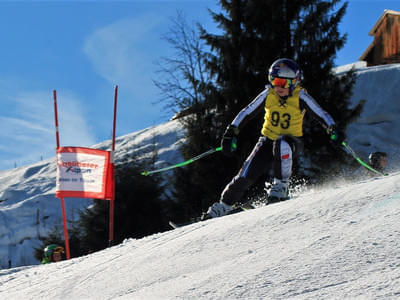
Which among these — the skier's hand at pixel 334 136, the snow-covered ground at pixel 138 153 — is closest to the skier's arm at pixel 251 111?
the skier's hand at pixel 334 136

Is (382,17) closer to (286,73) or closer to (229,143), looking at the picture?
(286,73)

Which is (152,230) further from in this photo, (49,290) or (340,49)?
(49,290)

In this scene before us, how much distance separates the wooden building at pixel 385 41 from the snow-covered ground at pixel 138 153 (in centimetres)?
499

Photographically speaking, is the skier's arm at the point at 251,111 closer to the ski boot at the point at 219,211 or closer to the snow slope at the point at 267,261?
the ski boot at the point at 219,211

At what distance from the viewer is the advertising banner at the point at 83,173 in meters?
9.27

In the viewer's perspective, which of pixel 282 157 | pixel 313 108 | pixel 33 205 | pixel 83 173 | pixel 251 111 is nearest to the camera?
pixel 282 157

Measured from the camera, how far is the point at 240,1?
14.9 metres

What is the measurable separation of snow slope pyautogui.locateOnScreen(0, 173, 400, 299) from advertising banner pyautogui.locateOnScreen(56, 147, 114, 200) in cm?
548

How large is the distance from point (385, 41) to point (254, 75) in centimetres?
2082

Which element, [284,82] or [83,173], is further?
[83,173]

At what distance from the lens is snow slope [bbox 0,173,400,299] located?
6.73ft

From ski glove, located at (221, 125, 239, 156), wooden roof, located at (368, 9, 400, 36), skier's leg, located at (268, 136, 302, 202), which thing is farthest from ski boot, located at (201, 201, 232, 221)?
wooden roof, located at (368, 9, 400, 36)

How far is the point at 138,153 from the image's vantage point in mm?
18922

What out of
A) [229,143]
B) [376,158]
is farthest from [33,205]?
[229,143]
